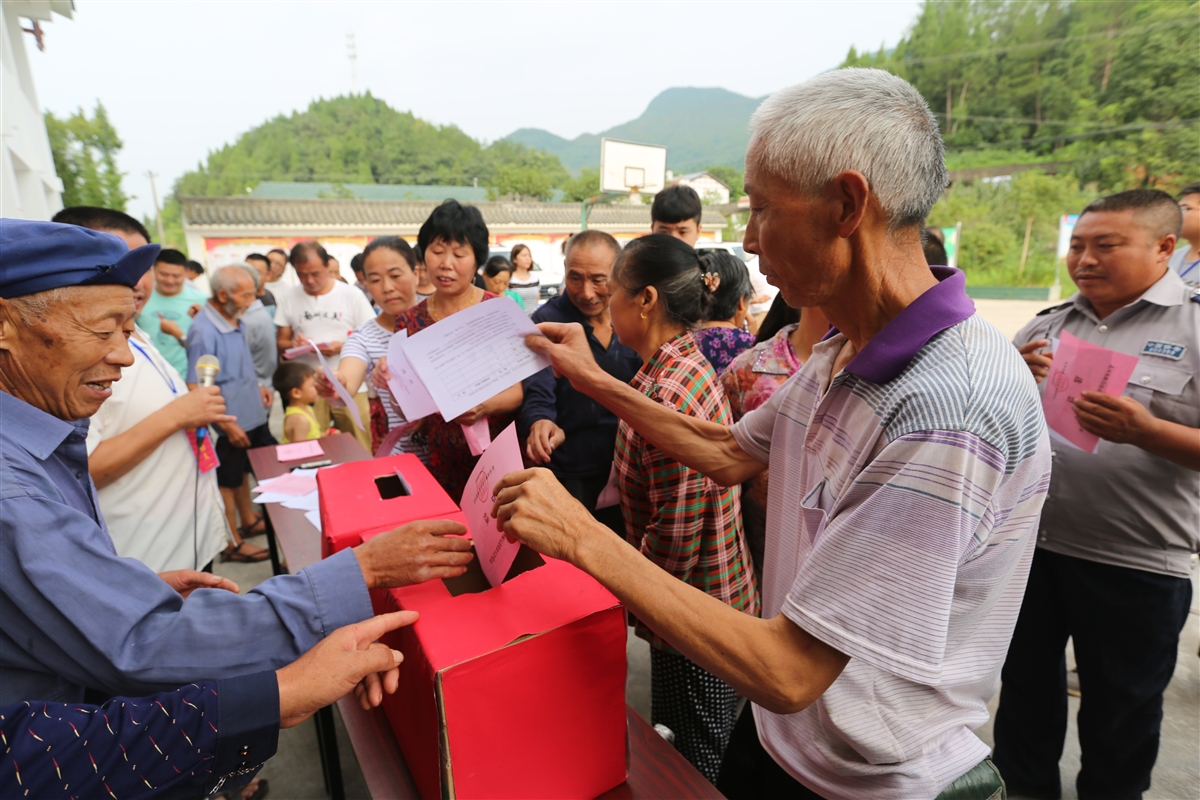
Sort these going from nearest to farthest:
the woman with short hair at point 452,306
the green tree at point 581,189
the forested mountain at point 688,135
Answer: the woman with short hair at point 452,306 → the green tree at point 581,189 → the forested mountain at point 688,135

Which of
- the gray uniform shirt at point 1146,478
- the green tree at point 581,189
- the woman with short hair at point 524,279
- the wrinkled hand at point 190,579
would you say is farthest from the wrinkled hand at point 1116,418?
the green tree at point 581,189

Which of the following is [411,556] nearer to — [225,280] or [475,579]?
[475,579]

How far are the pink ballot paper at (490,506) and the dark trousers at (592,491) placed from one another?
4.29 ft

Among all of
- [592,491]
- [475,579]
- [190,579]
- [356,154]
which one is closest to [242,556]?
[592,491]

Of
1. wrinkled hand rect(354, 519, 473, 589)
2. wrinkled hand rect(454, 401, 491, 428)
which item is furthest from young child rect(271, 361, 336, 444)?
wrinkled hand rect(354, 519, 473, 589)

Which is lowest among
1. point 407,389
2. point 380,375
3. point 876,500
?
point 380,375

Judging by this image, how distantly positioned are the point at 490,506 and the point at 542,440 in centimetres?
114

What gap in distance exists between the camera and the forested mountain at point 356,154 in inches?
2295

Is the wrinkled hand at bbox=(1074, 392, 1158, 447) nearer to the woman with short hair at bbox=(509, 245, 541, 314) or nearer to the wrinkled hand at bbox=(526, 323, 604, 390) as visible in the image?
the wrinkled hand at bbox=(526, 323, 604, 390)

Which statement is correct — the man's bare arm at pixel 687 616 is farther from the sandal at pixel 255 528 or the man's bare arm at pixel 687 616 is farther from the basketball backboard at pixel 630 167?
the basketball backboard at pixel 630 167

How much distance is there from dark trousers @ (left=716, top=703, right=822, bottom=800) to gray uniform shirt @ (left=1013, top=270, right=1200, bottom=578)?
1355mm

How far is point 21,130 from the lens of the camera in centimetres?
567

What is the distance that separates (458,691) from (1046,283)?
975 inches

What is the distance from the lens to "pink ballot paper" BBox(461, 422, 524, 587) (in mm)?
928
